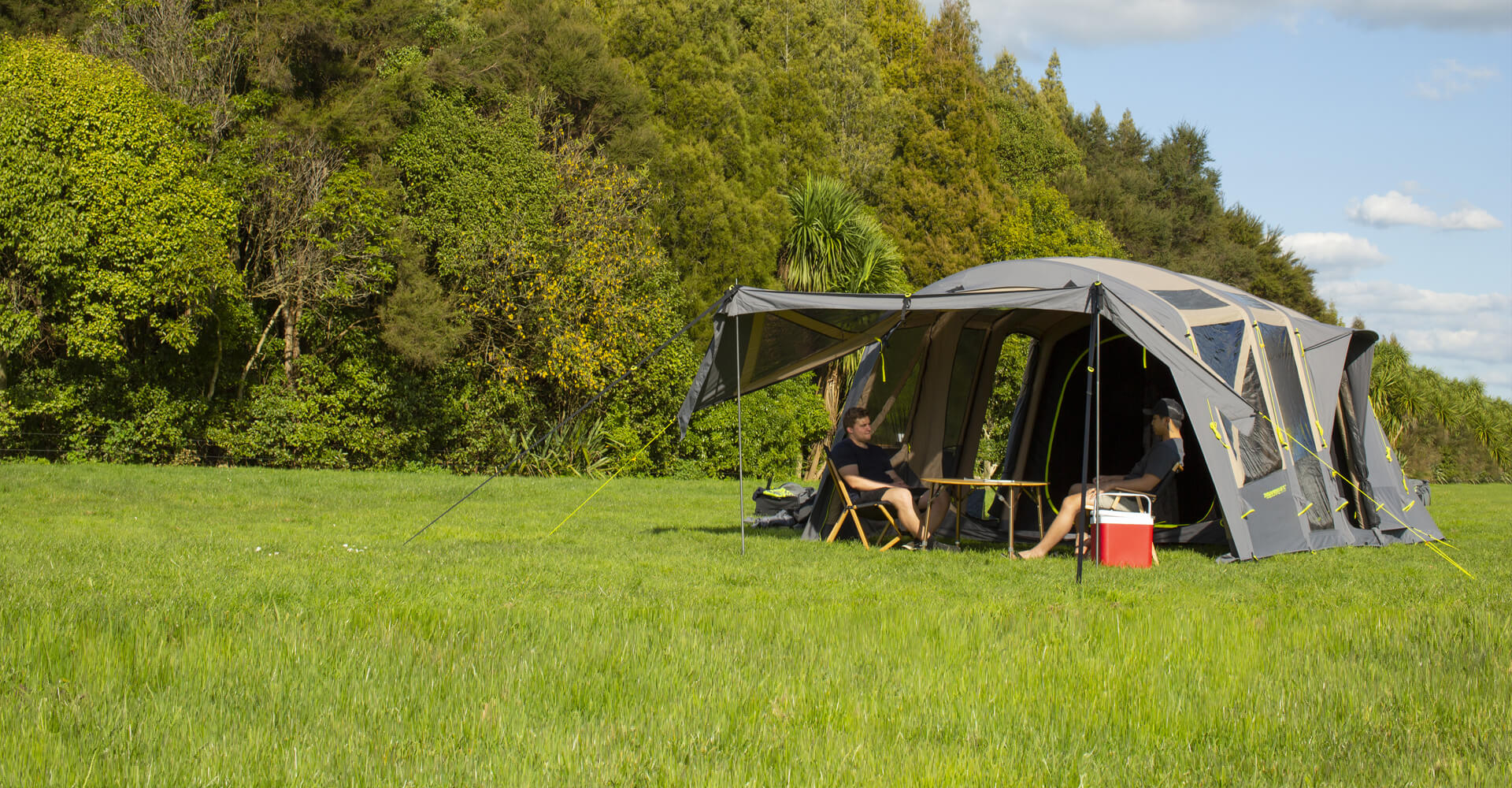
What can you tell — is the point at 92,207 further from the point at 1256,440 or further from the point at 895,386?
the point at 1256,440

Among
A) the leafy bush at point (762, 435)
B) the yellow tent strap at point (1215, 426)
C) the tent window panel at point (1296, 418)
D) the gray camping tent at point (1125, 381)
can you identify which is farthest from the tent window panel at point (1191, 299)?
the leafy bush at point (762, 435)

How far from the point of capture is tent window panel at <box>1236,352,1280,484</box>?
8.46 metres

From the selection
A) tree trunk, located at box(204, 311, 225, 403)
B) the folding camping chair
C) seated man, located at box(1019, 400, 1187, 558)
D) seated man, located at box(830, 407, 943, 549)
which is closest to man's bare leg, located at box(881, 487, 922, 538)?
seated man, located at box(830, 407, 943, 549)

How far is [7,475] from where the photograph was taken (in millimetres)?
13500

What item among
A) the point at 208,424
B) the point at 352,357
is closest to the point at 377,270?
the point at 352,357

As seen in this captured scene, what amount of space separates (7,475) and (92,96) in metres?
5.24

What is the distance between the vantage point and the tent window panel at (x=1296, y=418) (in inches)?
357

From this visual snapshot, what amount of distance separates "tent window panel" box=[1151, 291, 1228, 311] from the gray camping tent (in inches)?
0.8

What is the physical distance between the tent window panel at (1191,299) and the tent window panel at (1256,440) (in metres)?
0.49

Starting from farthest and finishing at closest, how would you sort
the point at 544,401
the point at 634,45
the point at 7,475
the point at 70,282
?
the point at 634,45, the point at 544,401, the point at 70,282, the point at 7,475

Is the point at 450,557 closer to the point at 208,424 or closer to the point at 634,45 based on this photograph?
the point at 208,424

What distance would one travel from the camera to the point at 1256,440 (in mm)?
8570

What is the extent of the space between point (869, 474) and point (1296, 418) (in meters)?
3.41

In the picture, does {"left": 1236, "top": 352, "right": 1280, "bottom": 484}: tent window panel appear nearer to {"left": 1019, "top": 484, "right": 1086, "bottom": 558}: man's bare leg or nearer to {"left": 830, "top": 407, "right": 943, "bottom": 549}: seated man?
{"left": 1019, "top": 484, "right": 1086, "bottom": 558}: man's bare leg
